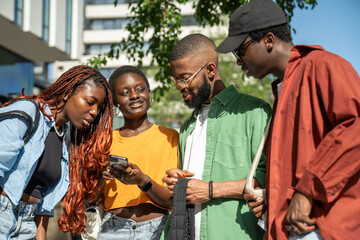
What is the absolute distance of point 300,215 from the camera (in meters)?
1.87

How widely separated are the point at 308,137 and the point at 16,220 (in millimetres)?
2036

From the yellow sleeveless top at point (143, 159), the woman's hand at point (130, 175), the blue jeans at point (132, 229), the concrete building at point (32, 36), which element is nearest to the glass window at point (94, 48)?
the concrete building at point (32, 36)

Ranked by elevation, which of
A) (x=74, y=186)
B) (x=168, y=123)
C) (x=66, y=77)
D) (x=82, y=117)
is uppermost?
(x=66, y=77)

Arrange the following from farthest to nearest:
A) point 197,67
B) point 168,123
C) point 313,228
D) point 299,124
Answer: point 168,123 < point 197,67 < point 299,124 < point 313,228

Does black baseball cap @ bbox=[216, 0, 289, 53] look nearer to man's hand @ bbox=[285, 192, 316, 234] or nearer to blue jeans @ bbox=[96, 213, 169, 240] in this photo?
man's hand @ bbox=[285, 192, 316, 234]

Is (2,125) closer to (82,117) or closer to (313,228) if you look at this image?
(82,117)

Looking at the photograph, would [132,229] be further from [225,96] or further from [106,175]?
[225,96]

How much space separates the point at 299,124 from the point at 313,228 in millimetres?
525

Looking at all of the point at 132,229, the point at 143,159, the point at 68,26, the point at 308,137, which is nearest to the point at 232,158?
the point at 308,137

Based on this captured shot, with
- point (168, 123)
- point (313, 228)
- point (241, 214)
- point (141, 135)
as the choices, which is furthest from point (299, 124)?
point (168, 123)

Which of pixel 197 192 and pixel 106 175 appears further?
pixel 106 175

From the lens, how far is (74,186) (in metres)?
3.29

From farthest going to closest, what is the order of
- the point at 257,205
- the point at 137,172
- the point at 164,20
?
1. the point at 164,20
2. the point at 137,172
3. the point at 257,205

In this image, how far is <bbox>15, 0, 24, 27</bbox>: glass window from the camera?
41.1 ft
